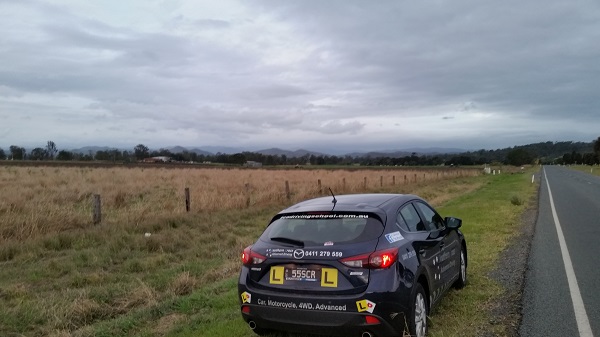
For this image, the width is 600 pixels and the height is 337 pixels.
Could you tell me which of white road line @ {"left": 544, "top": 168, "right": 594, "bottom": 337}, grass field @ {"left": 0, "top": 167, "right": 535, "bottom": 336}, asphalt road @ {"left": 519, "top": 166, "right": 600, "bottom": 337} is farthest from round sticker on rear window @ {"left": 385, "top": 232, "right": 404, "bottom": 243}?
white road line @ {"left": 544, "top": 168, "right": 594, "bottom": 337}

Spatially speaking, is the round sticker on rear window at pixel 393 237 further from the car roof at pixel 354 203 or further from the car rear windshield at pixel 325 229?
the car roof at pixel 354 203

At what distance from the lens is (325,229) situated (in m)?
4.59

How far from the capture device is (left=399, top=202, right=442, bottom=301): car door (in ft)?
16.1

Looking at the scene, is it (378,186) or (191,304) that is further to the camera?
(378,186)

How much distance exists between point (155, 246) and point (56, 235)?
226 centimetres

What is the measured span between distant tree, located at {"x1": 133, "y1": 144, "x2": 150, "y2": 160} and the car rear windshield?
103m

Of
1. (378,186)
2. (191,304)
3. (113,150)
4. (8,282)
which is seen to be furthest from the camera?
(113,150)

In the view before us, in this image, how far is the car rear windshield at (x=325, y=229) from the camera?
440 cm

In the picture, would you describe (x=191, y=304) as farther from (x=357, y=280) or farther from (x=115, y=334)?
(x=357, y=280)

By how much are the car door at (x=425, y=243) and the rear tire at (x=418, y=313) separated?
0.27 m

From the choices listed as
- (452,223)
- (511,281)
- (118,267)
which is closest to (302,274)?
(452,223)

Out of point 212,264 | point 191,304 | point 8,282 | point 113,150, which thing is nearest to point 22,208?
point 8,282

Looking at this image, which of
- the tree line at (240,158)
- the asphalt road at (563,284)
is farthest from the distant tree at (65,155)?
the asphalt road at (563,284)

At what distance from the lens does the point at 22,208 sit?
12891 mm
